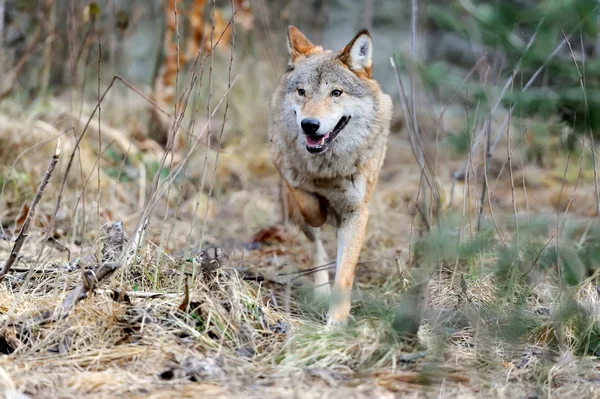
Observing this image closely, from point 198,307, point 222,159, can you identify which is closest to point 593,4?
point 198,307

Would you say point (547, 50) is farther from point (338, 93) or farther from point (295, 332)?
point (338, 93)

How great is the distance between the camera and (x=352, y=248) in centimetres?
477

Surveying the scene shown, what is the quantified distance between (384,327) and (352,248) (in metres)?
1.46

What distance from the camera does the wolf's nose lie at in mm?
4461

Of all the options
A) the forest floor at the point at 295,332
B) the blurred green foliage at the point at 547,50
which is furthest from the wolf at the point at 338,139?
the blurred green foliage at the point at 547,50

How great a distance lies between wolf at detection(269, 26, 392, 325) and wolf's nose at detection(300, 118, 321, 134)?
0.26 ft

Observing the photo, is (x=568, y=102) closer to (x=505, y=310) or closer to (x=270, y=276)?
(x=505, y=310)

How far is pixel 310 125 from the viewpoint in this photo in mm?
4465

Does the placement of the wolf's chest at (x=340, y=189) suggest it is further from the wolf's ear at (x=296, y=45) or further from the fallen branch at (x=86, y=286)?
the fallen branch at (x=86, y=286)

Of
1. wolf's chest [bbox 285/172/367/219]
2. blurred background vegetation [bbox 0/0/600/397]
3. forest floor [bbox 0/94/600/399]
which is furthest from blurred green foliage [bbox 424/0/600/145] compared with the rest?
wolf's chest [bbox 285/172/367/219]

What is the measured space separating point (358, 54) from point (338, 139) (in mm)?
612

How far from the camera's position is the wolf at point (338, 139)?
4.72 metres

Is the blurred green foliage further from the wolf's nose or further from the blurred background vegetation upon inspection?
the wolf's nose

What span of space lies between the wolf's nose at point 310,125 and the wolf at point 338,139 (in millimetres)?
80
